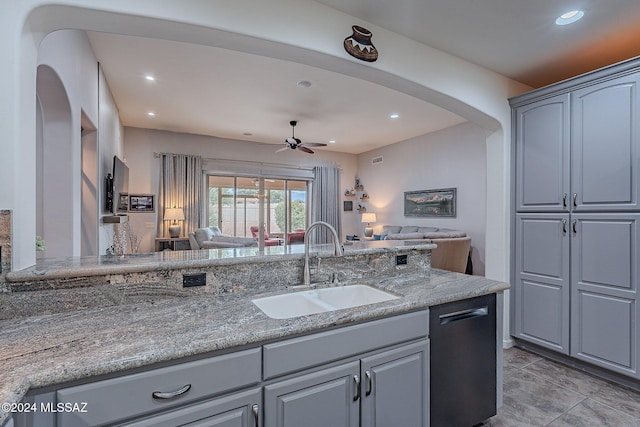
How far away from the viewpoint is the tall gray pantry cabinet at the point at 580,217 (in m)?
2.29

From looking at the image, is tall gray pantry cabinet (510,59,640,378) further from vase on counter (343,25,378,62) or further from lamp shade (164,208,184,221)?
lamp shade (164,208,184,221)

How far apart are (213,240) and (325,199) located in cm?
335

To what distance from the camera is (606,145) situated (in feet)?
7.82

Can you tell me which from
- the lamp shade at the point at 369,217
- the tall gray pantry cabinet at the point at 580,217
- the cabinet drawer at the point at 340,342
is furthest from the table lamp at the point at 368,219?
the cabinet drawer at the point at 340,342

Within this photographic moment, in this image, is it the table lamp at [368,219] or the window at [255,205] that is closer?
the window at [255,205]

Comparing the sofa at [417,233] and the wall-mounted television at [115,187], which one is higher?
the wall-mounted television at [115,187]

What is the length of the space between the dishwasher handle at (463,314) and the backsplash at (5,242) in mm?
1971

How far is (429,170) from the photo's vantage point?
20.9 ft

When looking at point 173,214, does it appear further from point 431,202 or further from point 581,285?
point 581,285

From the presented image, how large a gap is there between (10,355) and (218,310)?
2.15ft

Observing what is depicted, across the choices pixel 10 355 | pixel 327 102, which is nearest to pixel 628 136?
pixel 327 102

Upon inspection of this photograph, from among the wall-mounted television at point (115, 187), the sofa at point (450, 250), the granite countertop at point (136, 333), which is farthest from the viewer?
the sofa at point (450, 250)

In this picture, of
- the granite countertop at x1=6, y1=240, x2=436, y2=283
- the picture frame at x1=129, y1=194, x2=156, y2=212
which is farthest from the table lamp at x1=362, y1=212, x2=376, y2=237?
the granite countertop at x1=6, y1=240, x2=436, y2=283

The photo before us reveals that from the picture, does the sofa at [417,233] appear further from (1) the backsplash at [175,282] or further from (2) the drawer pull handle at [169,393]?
(2) the drawer pull handle at [169,393]
